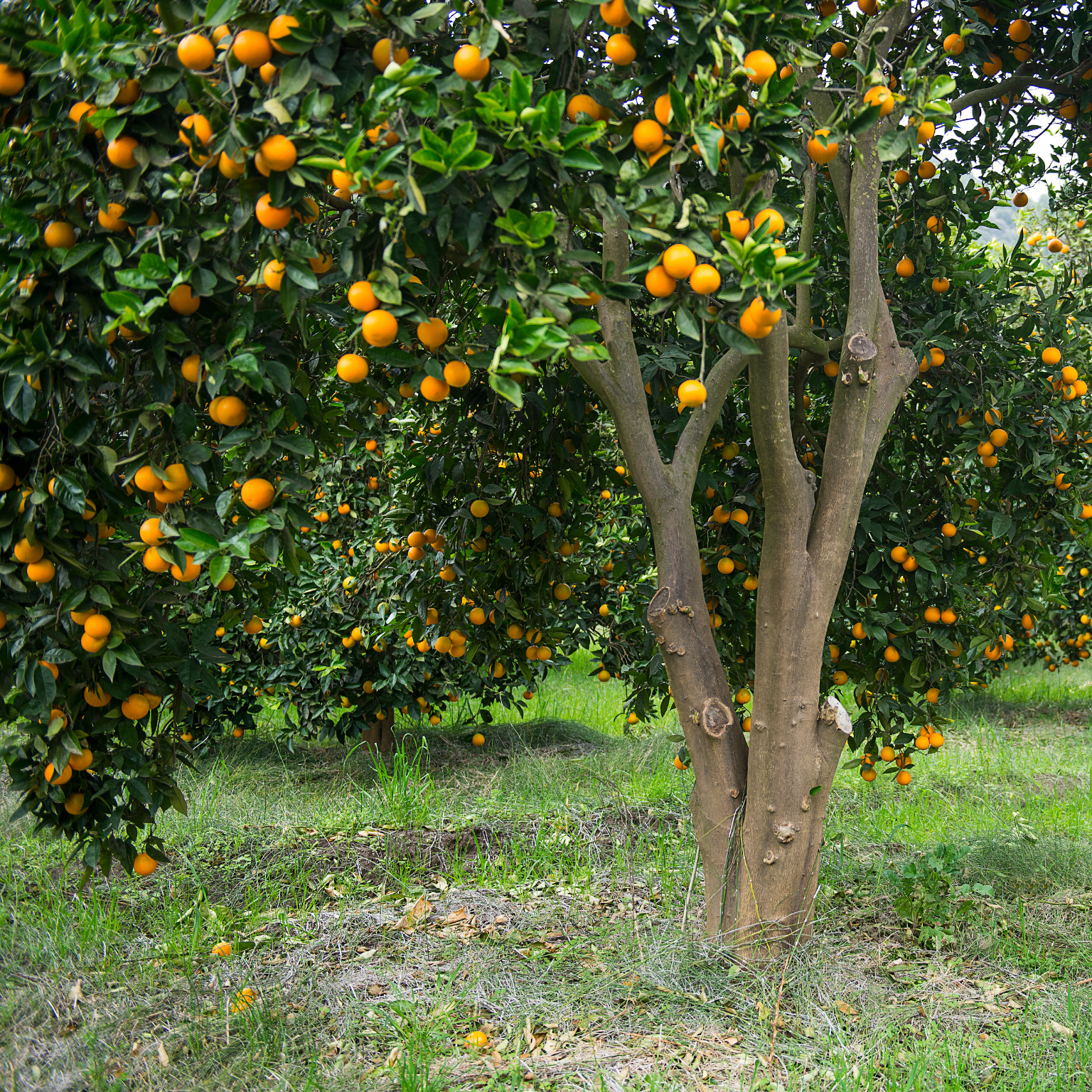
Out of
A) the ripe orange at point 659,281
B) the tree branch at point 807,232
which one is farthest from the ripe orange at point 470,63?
the tree branch at point 807,232

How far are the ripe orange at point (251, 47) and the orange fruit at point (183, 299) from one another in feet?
1.26

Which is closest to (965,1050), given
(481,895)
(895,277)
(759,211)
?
(481,895)

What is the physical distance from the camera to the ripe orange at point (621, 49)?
1.53 meters

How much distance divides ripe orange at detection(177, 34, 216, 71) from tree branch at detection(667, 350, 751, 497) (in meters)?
1.63

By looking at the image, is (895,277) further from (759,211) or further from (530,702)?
(530,702)

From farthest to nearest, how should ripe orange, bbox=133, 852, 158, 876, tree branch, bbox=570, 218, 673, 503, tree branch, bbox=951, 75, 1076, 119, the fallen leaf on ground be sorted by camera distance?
the fallen leaf on ground < tree branch, bbox=951, 75, 1076, 119 < tree branch, bbox=570, 218, 673, 503 < ripe orange, bbox=133, 852, 158, 876

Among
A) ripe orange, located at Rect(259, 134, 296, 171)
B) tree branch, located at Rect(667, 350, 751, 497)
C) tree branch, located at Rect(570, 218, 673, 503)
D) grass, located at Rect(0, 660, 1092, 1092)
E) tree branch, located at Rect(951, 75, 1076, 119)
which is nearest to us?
ripe orange, located at Rect(259, 134, 296, 171)

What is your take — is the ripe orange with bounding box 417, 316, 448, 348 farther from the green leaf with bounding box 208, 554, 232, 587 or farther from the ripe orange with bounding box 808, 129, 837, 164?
the ripe orange with bounding box 808, 129, 837, 164

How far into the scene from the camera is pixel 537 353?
4.36 feet

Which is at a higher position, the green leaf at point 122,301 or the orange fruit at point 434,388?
the green leaf at point 122,301

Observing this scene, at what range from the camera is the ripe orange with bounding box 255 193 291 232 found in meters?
1.44

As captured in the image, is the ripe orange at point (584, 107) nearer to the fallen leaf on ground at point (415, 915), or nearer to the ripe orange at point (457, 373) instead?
the ripe orange at point (457, 373)

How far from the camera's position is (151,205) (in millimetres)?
1583

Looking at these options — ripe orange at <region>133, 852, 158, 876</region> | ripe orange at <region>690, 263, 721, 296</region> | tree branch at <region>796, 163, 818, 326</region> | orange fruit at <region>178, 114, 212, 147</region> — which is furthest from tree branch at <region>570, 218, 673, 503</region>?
ripe orange at <region>133, 852, 158, 876</region>
